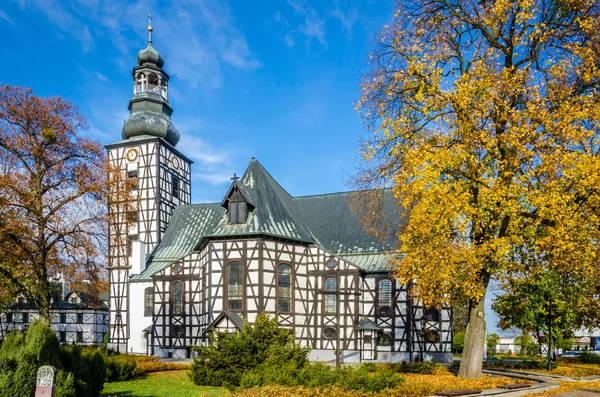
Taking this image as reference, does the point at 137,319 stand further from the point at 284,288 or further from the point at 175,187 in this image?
the point at 284,288

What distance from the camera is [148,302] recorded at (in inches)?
1676

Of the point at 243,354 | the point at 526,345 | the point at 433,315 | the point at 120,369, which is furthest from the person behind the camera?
the point at 526,345

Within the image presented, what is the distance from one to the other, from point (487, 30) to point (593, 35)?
12.2ft

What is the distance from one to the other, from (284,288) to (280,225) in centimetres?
401

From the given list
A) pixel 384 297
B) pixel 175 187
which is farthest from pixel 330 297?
pixel 175 187

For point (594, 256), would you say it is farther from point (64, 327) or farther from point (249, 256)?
point (64, 327)

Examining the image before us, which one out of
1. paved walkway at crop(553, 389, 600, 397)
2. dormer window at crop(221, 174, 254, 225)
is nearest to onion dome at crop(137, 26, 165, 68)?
dormer window at crop(221, 174, 254, 225)

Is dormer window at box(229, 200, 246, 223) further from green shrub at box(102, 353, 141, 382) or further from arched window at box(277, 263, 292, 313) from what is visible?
green shrub at box(102, 353, 141, 382)

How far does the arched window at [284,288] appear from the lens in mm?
34438

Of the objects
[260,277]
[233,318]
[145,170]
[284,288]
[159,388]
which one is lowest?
[159,388]

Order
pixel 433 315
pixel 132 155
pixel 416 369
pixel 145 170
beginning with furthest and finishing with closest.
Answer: pixel 132 155, pixel 145 170, pixel 433 315, pixel 416 369

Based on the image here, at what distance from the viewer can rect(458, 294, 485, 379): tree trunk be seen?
2028cm

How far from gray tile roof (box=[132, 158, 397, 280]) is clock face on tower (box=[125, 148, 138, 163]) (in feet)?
18.2

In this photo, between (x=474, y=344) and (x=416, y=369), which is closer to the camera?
(x=474, y=344)
